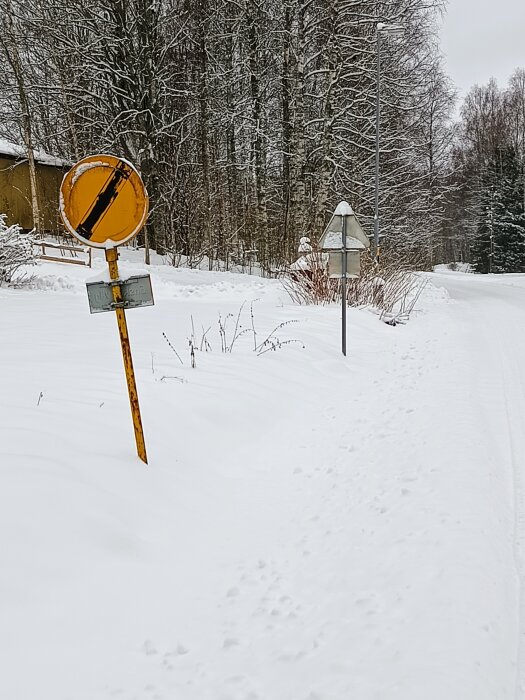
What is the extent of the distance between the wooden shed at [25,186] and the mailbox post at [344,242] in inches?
744

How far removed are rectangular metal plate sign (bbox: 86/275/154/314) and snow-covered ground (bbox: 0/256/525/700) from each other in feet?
2.87

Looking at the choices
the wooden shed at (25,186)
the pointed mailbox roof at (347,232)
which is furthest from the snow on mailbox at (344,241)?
the wooden shed at (25,186)

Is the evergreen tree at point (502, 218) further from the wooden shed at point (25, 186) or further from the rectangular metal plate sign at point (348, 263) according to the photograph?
the rectangular metal plate sign at point (348, 263)

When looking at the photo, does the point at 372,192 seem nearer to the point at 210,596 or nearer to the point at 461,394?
the point at 461,394

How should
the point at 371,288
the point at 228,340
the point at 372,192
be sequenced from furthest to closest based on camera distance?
1. the point at 372,192
2. the point at 371,288
3. the point at 228,340

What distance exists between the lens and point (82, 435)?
11.3 ft

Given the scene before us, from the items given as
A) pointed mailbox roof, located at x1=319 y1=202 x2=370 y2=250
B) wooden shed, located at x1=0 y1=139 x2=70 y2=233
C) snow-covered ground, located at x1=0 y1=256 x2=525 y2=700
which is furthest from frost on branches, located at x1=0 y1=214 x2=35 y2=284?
wooden shed, located at x1=0 y1=139 x2=70 y2=233

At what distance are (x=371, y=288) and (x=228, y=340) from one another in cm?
490

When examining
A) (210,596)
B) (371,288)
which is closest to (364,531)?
(210,596)

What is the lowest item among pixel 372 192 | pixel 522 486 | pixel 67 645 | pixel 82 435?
pixel 522 486

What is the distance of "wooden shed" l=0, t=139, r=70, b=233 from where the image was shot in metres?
22.9

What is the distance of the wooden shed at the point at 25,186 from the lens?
22.9 m

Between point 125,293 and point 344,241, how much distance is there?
14.4 ft

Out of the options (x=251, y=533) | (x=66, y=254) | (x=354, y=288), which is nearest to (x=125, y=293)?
(x=251, y=533)
